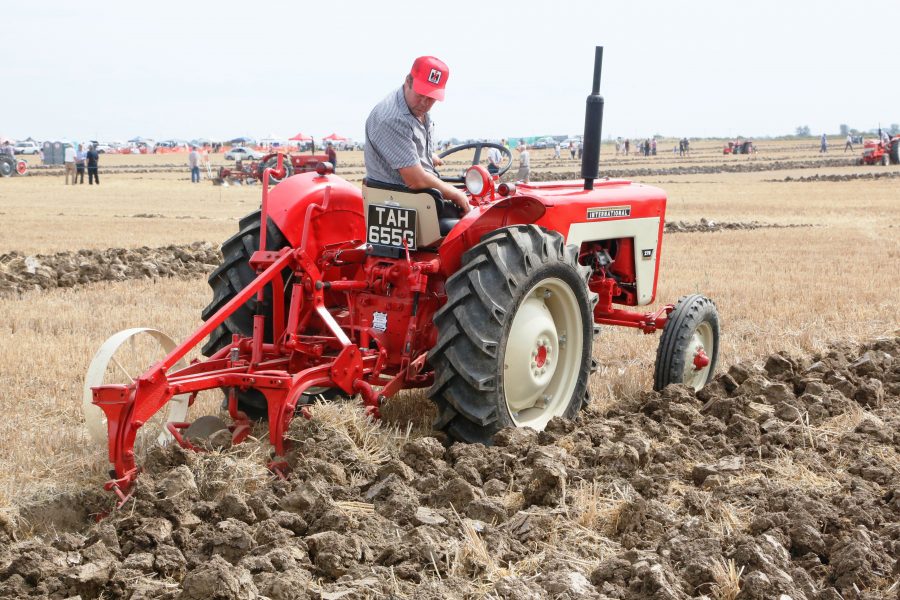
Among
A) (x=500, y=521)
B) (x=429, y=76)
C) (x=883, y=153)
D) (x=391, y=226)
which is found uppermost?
(x=883, y=153)

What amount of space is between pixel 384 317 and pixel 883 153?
148 ft

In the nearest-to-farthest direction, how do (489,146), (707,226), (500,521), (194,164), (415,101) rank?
1. (500,521)
2. (415,101)
3. (489,146)
4. (707,226)
5. (194,164)

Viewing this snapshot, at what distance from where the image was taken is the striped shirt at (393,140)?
5121mm

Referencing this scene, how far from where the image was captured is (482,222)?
519 cm

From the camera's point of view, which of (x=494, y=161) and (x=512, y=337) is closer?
(x=512, y=337)

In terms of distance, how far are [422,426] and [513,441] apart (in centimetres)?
82

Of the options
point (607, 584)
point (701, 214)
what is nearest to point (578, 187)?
point (607, 584)

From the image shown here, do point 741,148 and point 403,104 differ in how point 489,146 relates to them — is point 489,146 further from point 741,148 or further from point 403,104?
point 741,148

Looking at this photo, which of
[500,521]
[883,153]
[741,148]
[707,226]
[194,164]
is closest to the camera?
[500,521]

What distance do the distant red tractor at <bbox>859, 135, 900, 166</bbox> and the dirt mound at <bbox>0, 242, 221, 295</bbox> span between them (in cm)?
3921

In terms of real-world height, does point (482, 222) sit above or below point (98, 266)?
above

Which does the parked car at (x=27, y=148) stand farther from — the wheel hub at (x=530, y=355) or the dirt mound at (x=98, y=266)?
the wheel hub at (x=530, y=355)

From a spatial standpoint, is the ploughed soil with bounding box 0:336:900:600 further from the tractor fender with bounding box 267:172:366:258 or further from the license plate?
the tractor fender with bounding box 267:172:366:258

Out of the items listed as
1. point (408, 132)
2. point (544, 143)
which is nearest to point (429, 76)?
point (408, 132)
